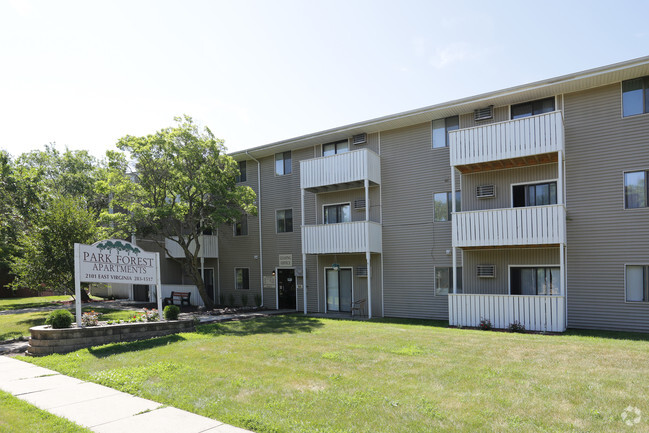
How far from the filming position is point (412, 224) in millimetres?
17000

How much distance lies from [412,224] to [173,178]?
10.1 meters

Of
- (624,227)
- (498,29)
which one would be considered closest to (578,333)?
(624,227)

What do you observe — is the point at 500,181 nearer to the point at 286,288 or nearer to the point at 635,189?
the point at 635,189

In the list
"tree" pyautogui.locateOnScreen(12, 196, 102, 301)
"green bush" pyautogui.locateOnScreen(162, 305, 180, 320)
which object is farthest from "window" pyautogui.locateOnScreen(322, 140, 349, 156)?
"tree" pyautogui.locateOnScreen(12, 196, 102, 301)

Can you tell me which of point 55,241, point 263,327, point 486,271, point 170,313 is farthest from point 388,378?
point 55,241

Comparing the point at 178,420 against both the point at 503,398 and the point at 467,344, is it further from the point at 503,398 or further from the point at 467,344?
the point at 467,344

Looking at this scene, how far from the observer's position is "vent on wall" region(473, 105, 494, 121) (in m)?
15.4

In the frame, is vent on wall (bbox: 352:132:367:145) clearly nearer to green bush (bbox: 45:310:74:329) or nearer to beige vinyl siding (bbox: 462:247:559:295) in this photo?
beige vinyl siding (bbox: 462:247:559:295)

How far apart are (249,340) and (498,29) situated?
10846mm

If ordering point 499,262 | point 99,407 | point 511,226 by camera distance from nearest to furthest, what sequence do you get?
point 99,407
point 511,226
point 499,262

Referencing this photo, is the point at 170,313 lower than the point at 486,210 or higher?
lower

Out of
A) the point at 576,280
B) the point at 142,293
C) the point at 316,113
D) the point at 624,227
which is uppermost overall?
the point at 316,113

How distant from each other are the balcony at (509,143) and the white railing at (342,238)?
13.9ft

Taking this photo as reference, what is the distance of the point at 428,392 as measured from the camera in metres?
6.34
